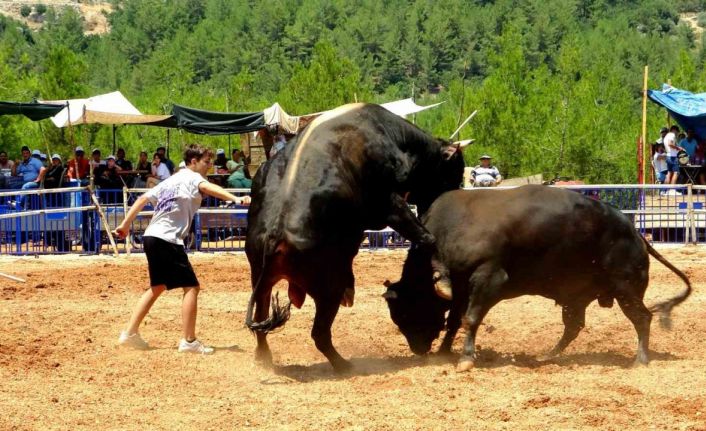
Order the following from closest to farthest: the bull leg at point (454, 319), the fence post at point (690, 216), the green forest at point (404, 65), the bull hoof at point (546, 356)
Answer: the bull leg at point (454, 319), the bull hoof at point (546, 356), the fence post at point (690, 216), the green forest at point (404, 65)

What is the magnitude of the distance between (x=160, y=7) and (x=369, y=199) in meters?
149

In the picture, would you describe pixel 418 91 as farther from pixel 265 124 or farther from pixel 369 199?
pixel 369 199

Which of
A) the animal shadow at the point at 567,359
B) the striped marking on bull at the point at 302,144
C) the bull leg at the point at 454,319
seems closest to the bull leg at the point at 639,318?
the animal shadow at the point at 567,359

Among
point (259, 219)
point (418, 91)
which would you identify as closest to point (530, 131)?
point (259, 219)

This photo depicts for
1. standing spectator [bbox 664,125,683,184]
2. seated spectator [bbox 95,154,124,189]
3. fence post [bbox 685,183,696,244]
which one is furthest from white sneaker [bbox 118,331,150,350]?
standing spectator [bbox 664,125,683,184]

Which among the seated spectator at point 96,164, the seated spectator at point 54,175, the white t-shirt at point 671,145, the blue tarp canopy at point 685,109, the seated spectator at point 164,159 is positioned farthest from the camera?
the blue tarp canopy at point 685,109

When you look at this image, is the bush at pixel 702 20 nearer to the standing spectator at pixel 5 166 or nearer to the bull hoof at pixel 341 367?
the standing spectator at pixel 5 166

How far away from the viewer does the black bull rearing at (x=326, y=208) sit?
7863mm

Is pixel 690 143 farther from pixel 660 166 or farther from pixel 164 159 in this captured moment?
pixel 164 159

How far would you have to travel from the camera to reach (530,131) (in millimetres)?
38094

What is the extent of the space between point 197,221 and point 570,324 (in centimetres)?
964

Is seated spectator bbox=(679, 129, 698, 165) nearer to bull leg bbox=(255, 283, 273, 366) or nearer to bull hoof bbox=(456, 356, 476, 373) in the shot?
bull hoof bbox=(456, 356, 476, 373)

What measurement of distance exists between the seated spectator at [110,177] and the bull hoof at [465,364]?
43.2 feet

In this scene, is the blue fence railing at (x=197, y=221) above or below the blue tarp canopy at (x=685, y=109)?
below
